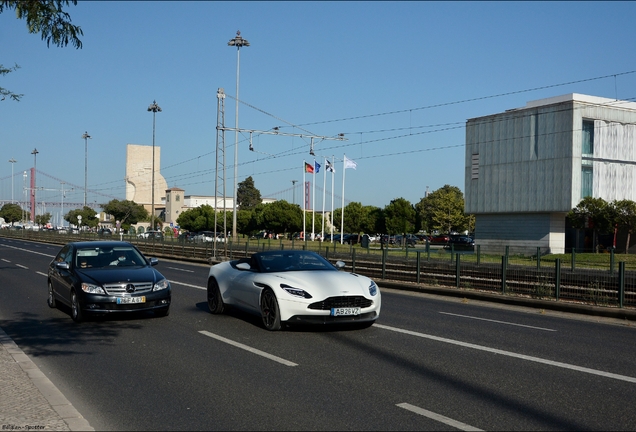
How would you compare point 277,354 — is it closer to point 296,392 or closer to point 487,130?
point 296,392

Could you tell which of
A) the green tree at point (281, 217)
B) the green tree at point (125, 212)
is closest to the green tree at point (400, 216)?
the green tree at point (281, 217)

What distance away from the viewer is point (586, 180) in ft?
162

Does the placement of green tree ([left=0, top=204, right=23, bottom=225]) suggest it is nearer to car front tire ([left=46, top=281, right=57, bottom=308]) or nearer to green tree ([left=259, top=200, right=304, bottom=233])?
green tree ([left=259, top=200, right=304, bottom=233])

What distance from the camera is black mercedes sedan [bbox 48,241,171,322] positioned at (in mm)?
12211

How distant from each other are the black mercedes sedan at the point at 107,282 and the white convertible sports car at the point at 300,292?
155 centimetres

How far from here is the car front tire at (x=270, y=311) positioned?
36.7 ft

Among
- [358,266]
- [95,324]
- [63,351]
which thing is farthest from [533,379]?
[358,266]

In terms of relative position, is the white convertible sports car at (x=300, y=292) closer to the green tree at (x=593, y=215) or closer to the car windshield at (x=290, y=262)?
the car windshield at (x=290, y=262)

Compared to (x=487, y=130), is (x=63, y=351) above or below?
below

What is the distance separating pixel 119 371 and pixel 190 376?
1.01 metres

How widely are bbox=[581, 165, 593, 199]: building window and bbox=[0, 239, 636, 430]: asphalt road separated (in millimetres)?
38204

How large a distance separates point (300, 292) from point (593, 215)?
40294mm

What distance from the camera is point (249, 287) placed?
12156mm

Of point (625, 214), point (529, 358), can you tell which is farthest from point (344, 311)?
point (625, 214)
